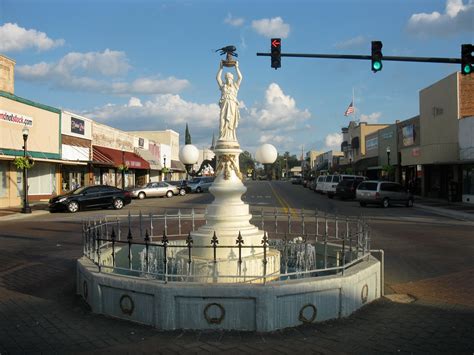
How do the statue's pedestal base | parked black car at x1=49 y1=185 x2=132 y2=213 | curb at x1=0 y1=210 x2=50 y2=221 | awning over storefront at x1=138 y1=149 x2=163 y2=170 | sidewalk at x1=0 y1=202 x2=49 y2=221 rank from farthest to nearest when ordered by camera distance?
awning over storefront at x1=138 y1=149 x2=163 y2=170 → parked black car at x1=49 y1=185 x2=132 y2=213 → sidewalk at x1=0 y1=202 x2=49 y2=221 → curb at x1=0 y1=210 x2=50 y2=221 → the statue's pedestal base

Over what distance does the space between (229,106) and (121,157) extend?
131ft

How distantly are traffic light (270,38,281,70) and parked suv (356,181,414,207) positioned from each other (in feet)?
53.3

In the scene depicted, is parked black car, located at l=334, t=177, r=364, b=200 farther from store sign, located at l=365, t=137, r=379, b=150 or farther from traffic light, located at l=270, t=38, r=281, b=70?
traffic light, located at l=270, t=38, r=281, b=70

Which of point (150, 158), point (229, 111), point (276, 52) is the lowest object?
point (229, 111)

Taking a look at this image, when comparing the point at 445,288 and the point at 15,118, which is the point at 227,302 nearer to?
the point at 445,288

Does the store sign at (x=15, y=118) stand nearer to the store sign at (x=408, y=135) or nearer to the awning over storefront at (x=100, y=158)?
the awning over storefront at (x=100, y=158)

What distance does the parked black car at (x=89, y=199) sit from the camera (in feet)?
84.8

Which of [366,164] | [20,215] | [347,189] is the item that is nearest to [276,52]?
[20,215]

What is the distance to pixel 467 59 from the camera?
1557 cm

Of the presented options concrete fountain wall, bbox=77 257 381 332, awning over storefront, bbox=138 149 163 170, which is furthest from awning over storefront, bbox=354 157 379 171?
concrete fountain wall, bbox=77 257 381 332

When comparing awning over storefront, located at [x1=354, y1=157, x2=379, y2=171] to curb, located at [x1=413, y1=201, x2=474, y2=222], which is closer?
curb, located at [x1=413, y1=201, x2=474, y2=222]

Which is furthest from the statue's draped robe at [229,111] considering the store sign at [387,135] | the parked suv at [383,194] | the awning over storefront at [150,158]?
the awning over storefront at [150,158]

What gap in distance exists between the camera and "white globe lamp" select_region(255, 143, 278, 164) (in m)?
8.62

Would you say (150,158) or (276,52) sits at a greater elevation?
(276,52)
